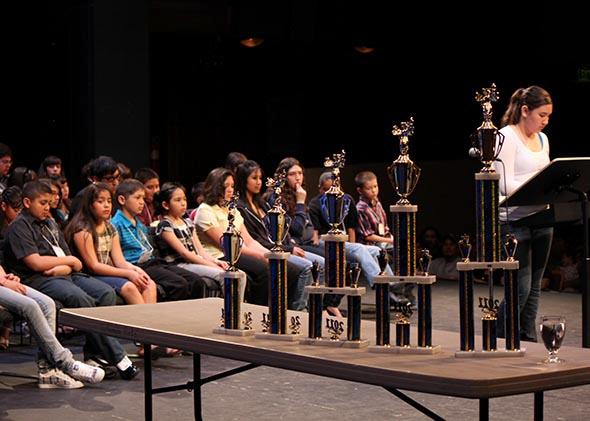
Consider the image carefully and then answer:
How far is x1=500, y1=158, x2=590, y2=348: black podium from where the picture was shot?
4.95 metres

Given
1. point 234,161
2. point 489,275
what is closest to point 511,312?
point 489,275

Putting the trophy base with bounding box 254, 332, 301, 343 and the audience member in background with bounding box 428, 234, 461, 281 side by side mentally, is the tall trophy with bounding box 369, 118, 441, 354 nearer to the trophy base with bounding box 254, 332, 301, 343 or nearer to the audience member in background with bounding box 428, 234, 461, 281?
the trophy base with bounding box 254, 332, 301, 343

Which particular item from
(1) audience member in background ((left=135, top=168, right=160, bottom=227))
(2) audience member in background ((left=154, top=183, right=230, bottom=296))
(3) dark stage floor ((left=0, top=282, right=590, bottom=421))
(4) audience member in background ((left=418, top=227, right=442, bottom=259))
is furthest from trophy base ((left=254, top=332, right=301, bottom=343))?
(4) audience member in background ((left=418, top=227, right=442, bottom=259))

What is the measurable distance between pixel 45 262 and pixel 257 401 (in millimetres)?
1363

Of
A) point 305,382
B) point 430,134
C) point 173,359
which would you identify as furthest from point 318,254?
point 430,134

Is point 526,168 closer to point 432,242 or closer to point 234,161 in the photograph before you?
point 234,161

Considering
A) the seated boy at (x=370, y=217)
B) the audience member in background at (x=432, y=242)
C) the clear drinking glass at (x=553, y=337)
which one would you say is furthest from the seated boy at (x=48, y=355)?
the audience member in background at (x=432, y=242)

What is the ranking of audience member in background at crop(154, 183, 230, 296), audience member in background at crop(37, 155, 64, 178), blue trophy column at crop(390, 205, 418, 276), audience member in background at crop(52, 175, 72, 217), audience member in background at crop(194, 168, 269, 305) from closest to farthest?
blue trophy column at crop(390, 205, 418, 276)
audience member in background at crop(154, 183, 230, 296)
audience member in background at crop(194, 168, 269, 305)
audience member in background at crop(52, 175, 72, 217)
audience member in background at crop(37, 155, 64, 178)

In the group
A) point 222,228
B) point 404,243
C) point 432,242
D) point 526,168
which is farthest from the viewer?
point 432,242

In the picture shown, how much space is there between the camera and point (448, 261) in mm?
9750

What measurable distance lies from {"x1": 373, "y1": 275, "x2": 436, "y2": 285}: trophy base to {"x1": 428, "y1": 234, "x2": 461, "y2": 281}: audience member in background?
665 centimetres

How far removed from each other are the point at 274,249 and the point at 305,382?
81.7 inches

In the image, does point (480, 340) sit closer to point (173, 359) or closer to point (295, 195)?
point (173, 359)

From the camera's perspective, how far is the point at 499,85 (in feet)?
32.8
